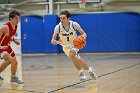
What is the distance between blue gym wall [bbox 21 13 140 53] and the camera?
17.1 metres

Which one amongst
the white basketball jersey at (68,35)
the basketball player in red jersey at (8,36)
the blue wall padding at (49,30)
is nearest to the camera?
the basketball player in red jersey at (8,36)

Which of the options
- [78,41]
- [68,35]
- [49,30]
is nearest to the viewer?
[78,41]

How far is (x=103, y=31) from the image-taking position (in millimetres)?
17438

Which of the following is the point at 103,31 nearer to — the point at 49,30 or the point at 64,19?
the point at 49,30

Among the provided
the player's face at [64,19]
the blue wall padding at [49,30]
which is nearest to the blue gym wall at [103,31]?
the blue wall padding at [49,30]

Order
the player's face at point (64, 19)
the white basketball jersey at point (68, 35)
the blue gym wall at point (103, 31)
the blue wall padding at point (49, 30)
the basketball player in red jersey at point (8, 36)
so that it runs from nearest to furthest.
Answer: the basketball player in red jersey at point (8, 36)
the player's face at point (64, 19)
the white basketball jersey at point (68, 35)
the blue gym wall at point (103, 31)
the blue wall padding at point (49, 30)

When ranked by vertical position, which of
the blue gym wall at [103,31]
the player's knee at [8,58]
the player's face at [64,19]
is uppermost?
the player's face at [64,19]

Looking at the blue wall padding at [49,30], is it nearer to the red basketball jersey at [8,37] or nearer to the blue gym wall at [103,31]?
the blue gym wall at [103,31]

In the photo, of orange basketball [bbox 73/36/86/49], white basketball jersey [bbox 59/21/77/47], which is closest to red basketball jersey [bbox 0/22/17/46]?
white basketball jersey [bbox 59/21/77/47]

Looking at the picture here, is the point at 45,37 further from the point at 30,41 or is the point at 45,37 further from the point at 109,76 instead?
the point at 109,76

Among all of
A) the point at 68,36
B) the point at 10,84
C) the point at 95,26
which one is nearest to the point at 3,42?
the point at 10,84

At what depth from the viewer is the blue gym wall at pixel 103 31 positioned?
17078mm

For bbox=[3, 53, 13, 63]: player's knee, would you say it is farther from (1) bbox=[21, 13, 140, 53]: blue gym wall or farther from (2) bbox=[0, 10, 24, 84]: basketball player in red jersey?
(1) bbox=[21, 13, 140, 53]: blue gym wall

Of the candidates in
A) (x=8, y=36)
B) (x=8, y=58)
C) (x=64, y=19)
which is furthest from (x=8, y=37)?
(x=64, y=19)
